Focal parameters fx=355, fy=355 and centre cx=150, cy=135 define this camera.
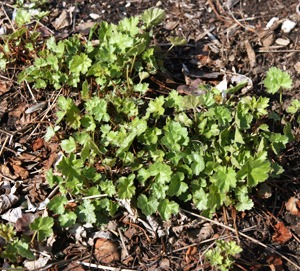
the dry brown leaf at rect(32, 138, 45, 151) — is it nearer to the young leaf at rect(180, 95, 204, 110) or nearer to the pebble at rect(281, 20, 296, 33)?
the young leaf at rect(180, 95, 204, 110)

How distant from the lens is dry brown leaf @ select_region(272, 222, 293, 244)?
2.45m

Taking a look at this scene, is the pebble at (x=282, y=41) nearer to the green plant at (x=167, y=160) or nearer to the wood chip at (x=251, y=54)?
the wood chip at (x=251, y=54)

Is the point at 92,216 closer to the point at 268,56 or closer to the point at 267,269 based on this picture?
the point at 267,269

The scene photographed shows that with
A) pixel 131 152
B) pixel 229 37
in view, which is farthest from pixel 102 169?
pixel 229 37

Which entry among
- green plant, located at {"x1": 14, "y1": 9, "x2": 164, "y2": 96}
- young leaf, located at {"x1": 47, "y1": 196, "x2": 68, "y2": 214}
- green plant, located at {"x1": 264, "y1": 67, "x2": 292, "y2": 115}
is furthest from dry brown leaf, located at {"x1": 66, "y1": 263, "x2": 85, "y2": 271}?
green plant, located at {"x1": 264, "y1": 67, "x2": 292, "y2": 115}

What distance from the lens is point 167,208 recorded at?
236 centimetres

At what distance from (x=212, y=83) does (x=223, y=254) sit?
1532 mm

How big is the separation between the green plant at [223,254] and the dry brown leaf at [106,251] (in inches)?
24.4

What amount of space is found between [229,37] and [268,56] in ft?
1.40

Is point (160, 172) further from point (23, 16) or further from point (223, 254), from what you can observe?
point (23, 16)

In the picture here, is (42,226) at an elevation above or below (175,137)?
below

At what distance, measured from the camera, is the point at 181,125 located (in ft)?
8.37

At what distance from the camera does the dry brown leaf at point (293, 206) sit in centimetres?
255

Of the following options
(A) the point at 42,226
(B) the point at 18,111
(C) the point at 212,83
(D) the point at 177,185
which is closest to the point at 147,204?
(D) the point at 177,185
